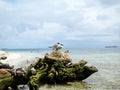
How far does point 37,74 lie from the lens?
84.8 feet

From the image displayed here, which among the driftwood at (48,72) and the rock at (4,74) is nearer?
the driftwood at (48,72)

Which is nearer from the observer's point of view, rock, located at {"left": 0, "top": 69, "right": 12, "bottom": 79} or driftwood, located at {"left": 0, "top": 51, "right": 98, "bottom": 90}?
driftwood, located at {"left": 0, "top": 51, "right": 98, "bottom": 90}

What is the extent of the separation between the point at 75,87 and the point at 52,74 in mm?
2425

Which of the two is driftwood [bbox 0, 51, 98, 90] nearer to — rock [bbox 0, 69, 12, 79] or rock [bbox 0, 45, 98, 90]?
rock [bbox 0, 45, 98, 90]

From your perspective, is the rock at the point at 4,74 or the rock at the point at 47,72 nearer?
the rock at the point at 47,72

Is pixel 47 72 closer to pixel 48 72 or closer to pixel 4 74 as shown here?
pixel 48 72

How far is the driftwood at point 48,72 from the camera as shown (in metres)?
23.4

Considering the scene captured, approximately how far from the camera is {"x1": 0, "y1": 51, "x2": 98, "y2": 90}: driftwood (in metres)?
23.4

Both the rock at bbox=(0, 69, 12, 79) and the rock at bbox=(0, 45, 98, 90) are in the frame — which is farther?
the rock at bbox=(0, 69, 12, 79)

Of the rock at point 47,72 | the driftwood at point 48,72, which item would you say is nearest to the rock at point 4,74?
the rock at point 47,72

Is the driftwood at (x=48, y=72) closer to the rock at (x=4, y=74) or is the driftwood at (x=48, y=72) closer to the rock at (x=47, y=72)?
the rock at (x=47, y=72)

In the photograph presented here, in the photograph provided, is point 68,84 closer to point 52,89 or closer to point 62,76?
point 62,76

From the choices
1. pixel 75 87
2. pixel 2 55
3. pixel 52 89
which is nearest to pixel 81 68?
pixel 75 87

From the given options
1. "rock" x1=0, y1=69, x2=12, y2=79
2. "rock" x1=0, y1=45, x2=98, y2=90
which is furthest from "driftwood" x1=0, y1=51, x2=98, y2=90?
"rock" x1=0, y1=69, x2=12, y2=79
